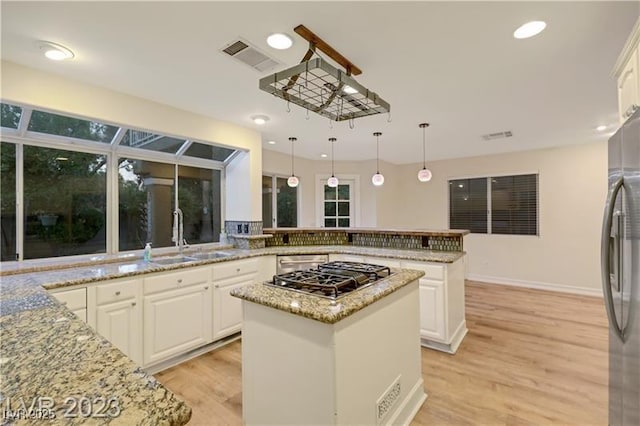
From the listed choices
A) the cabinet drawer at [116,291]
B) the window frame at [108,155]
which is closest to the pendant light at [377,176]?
the window frame at [108,155]

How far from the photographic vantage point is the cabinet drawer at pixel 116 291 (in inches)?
89.8

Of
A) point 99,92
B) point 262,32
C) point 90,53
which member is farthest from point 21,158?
point 262,32

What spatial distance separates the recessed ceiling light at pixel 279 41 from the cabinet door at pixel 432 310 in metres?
2.40

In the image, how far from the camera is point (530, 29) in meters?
1.84

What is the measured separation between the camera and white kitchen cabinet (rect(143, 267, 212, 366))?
2559 millimetres

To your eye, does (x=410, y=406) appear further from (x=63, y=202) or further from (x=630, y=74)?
(x=63, y=202)

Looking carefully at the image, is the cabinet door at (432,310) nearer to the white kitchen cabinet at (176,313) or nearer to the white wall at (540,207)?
the white kitchen cabinet at (176,313)

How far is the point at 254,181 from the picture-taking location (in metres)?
3.95

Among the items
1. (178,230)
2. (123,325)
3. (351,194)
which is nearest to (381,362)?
(123,325)

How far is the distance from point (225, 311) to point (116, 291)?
3.47ft

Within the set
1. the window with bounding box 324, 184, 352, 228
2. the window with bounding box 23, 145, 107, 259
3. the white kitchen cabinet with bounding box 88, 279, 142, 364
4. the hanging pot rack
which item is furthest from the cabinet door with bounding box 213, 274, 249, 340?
the window with bounding box 324, 184, 352, 228

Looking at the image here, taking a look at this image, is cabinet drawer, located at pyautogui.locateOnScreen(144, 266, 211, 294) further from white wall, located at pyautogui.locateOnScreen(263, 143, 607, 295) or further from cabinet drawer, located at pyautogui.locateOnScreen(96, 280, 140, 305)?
white wall, located at pyautogui.locateOnScreen(263, 143, 607, 295)

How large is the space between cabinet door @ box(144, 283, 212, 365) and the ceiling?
1872mm

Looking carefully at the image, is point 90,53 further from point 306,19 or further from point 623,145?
point 623,145
